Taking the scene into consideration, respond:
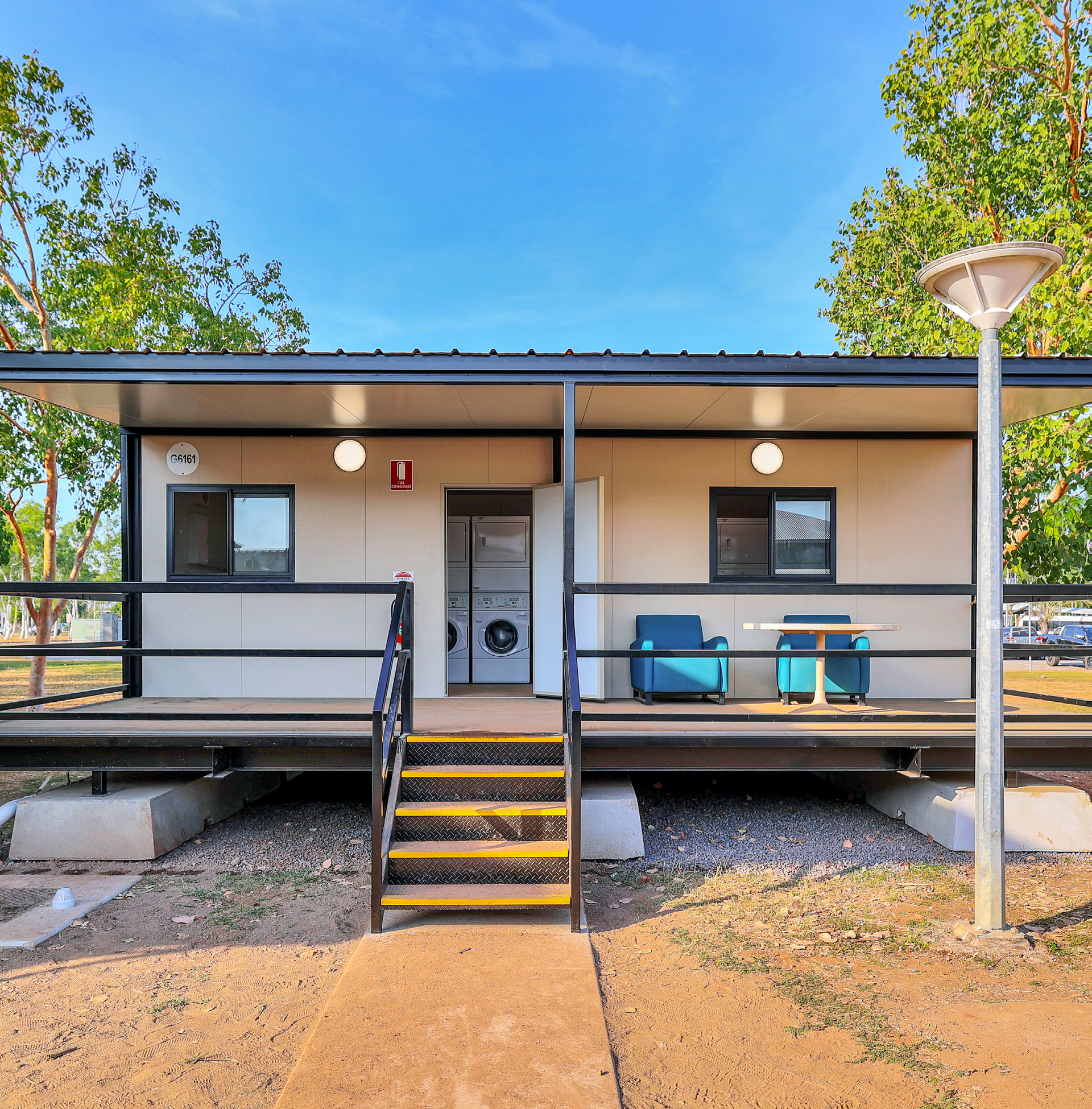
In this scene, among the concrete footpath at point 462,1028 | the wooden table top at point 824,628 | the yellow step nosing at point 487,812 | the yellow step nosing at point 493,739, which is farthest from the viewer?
the wooden table top at point 824,628

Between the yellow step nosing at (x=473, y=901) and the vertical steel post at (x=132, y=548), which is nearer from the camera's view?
the yellow step nosing at (x=473, y=901)

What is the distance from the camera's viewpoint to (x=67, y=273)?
31.0 feet

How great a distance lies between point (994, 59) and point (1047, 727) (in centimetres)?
875

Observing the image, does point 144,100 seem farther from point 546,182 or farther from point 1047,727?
point 1047,727

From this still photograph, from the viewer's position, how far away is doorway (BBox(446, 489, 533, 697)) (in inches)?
307

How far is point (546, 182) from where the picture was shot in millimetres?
27062

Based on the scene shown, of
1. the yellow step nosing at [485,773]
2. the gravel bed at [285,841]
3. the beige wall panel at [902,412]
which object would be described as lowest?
the gravel bed at [285,841]

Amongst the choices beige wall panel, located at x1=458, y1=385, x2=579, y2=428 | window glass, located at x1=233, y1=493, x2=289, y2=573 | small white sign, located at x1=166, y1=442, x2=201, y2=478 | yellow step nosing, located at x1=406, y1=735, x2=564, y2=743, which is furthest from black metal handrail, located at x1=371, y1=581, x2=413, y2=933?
small white sign, located at x1=166, y1=442, x2=201, y2=478

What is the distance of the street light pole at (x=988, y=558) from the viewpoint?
3523 mm

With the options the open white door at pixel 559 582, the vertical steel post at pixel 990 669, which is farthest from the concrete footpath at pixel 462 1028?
the open white door at pixel 559 582

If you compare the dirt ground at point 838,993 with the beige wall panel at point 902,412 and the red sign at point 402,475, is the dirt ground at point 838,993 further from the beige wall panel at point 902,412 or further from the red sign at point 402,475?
the red sign at point 402,475

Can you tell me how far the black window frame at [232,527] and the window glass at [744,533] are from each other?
3513 millimetres

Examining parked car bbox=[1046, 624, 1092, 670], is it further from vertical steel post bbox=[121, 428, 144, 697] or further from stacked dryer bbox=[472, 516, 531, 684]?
vertical steel post bbox=[121, 428, 144, 697]

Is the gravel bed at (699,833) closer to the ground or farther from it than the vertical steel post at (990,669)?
closer to the ground
